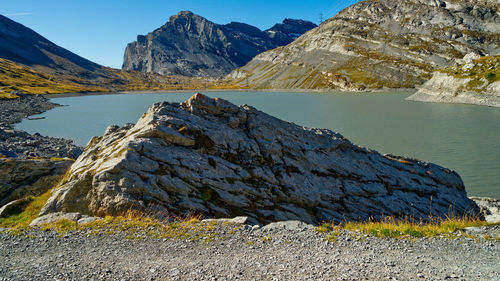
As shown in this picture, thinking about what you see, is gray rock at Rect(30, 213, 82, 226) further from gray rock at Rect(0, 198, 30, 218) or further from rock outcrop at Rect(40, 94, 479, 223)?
gray rock at Rect(0, 198, 30, 218)

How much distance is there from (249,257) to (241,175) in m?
9.68

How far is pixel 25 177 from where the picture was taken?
21875mm

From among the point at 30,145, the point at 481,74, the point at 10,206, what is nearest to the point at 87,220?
the point at 10,206

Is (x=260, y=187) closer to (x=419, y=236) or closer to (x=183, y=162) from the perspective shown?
(x=183, y=162)

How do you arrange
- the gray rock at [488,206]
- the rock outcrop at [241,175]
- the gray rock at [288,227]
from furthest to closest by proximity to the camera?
the gray rock at [488,206], the rock outcrop at [241,175], the gray rock at [288,227]

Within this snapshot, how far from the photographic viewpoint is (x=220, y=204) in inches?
718

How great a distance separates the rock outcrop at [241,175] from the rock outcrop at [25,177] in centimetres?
310

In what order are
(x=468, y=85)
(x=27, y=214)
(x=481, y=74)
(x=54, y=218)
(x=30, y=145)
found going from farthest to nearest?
(x=468, y=85) < (x=481, y=74) < (x=30, y=145) < (x=27, y=214) < (x=54, y=218)

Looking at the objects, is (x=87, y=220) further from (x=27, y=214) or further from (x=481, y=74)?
(x=481, y=74)

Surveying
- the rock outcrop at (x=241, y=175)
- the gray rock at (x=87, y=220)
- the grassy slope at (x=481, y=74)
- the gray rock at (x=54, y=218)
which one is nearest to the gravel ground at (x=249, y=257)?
the gray rock at (x=87, y=220)

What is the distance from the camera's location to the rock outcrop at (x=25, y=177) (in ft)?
68.3

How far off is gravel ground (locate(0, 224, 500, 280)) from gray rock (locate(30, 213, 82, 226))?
1.75 meters

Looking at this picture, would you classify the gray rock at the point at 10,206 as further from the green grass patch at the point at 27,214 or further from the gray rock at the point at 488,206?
the gray rock at the point at 488,206

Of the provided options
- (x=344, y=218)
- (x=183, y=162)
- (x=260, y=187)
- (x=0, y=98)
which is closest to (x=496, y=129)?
(x=344, y=218)
